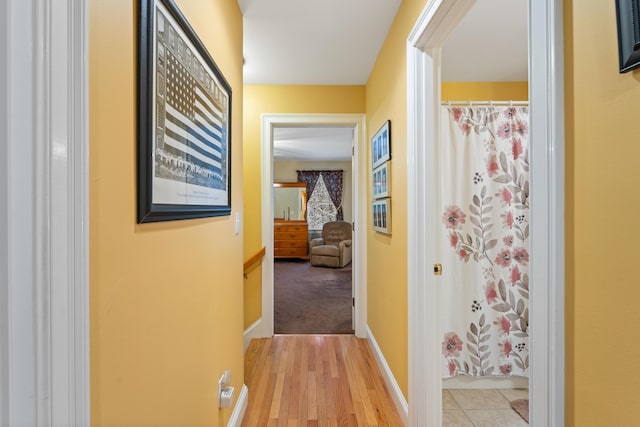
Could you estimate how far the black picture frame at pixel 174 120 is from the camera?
0.76 meters

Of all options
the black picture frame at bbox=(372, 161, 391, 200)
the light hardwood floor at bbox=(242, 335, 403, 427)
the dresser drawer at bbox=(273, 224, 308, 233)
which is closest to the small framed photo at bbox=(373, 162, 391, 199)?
the black picture frame at bbox=(372, 161, 391, 200)

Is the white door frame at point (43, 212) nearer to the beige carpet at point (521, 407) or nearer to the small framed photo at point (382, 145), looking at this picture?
the small framed photo at point (382, 145)

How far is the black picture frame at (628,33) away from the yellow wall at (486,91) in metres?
2.50

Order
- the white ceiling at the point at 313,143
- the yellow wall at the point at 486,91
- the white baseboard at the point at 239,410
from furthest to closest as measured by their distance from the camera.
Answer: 1. the white ceiling at the point at 313,143
2. the yellow wall at the point at 486,91
3. the white baseboard at the point at 239,410

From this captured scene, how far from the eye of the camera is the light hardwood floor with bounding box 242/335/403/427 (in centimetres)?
184

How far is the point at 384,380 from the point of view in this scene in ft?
7.21

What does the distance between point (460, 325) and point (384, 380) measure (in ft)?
2.20

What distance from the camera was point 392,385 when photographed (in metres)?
2.00

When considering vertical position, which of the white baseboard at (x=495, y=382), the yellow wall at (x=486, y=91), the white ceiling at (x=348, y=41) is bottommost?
the white baseboard at (x=495, y=382)

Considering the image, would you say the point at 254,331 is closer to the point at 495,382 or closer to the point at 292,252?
the point at 495,382

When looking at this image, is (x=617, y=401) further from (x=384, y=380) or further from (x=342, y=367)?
(x=342, y=367)

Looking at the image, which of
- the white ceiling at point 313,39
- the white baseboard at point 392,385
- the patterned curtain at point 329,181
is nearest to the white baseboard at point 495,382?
the white baseboard at point 392,385

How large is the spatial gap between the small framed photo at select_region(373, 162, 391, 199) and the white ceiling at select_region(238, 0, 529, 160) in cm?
94

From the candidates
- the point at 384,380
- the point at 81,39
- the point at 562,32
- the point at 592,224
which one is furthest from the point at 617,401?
the point at 384,380
